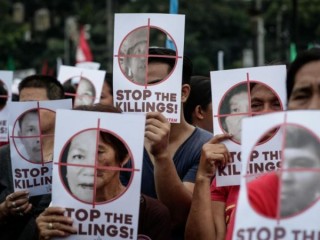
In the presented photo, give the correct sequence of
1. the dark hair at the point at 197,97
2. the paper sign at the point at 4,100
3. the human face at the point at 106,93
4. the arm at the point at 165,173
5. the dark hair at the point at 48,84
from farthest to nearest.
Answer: the human face at the point at 106,93 < the paper sign at the point at 4,100 < the dark hair at the point at 48,84 < the dark hair at the point at 197,97 < the arm at the point at 165,173

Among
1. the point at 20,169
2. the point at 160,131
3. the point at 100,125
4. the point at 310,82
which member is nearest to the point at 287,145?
the point at 310,82

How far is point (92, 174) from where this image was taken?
4188mm

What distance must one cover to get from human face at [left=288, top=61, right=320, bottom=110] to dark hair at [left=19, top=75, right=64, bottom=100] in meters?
3.27

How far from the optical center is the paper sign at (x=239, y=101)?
446cm

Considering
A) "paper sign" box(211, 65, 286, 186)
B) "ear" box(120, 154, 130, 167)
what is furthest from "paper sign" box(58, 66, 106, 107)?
"ear" box(120, 154, 130, 167)

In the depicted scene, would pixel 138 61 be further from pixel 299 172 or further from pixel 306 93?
pixel 299 172

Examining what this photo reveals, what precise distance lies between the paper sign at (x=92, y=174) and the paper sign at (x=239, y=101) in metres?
0.46

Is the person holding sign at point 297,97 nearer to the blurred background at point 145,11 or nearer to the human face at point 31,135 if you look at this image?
the human face at point 31,135

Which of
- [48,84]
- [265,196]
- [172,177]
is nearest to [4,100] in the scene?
[48,84]

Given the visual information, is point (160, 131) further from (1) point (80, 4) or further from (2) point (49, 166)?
(1) point (80, 4)

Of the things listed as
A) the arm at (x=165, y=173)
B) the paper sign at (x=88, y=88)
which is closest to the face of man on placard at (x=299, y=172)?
the arm at (x=165, y=173)

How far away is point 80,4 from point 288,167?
71305 millimetres

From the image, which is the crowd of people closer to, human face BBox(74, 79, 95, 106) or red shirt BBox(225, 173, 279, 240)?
red shirt BBox(225, 173, 279, 240)

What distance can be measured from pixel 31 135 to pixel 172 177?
87cm
